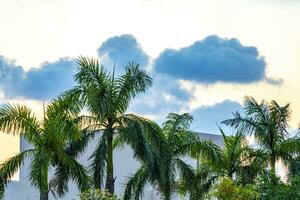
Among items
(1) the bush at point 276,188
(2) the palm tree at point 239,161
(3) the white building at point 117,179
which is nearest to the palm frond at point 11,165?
(2) the palm tree at point 239,161

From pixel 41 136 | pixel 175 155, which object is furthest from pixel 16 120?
pixel 175 155

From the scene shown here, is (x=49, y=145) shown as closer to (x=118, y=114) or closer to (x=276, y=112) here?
(x=118, y=114)

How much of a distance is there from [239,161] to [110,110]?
8.62m

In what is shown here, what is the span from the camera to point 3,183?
2756 centimetres

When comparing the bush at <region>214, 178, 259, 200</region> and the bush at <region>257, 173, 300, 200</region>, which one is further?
the bush at <region>257, 173, 300, 200</region>

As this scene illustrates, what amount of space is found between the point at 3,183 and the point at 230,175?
1127 cm

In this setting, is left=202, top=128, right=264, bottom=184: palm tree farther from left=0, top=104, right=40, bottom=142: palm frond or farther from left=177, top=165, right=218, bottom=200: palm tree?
left=0, top=104, right=40, bottom=142: palm frond

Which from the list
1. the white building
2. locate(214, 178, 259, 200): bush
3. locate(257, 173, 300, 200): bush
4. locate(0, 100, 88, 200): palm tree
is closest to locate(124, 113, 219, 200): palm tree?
locate(257, 173, 300, 200): bush

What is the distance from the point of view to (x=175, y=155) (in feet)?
110

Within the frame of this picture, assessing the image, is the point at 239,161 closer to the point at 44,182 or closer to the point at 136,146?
the point at 136,146

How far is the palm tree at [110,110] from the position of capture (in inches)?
1128

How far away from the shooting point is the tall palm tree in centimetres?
3353

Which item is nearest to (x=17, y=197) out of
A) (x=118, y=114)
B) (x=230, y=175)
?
(x=230, y=175)

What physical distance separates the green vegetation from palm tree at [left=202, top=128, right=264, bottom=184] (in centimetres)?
4
